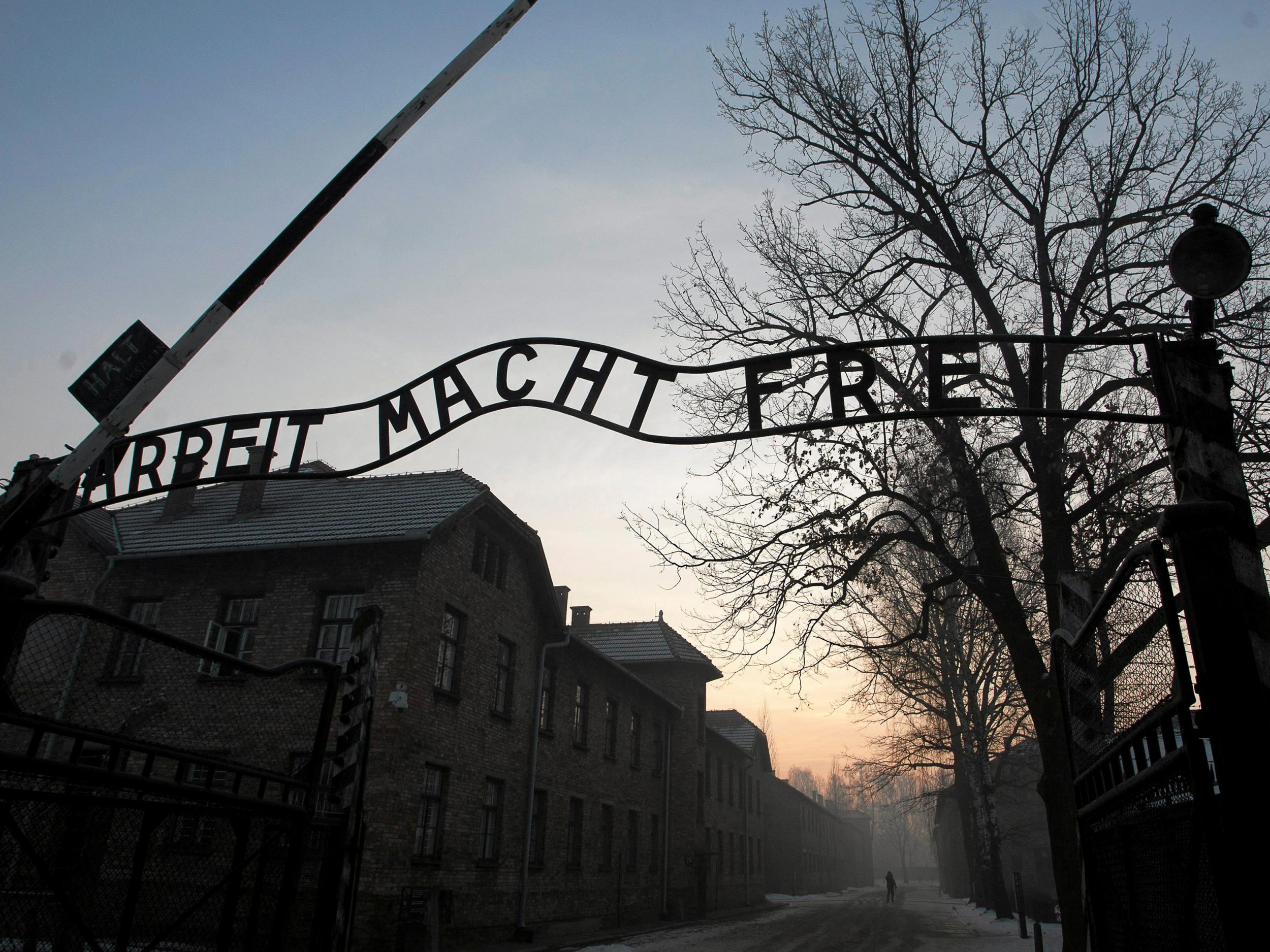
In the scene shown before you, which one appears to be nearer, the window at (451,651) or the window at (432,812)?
the window at (432,812)

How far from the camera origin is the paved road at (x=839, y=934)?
754 inches

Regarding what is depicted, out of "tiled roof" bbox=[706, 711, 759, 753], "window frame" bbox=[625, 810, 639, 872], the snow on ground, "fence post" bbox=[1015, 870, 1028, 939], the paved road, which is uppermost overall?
"tiled roof" bbox=[706, 711, 759, 753]

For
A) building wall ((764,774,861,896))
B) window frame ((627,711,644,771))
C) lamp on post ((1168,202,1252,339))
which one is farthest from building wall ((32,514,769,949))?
building wall ((764,774,861,896))

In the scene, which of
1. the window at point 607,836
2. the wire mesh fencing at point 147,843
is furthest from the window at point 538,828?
the wire mesh fencing at point 147,843

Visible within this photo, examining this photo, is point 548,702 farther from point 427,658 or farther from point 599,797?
point 427,658

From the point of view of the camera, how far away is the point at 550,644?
2106 cm

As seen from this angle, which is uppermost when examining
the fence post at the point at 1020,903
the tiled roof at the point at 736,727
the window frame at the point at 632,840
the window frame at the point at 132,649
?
the tiled roof at the point at 736,727

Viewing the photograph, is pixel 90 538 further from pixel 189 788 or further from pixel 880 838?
pixel 880 838

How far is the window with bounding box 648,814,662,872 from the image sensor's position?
2786 cm

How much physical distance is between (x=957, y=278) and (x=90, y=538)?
18260mm

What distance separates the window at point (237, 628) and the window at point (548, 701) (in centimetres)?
678

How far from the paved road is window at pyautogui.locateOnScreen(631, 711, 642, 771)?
16.0 ft

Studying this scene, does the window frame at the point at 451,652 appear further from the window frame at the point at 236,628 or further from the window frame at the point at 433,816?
the window frame at the point at 236,628

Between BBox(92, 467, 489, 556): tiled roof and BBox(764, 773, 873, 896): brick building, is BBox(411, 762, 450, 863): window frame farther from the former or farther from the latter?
BBox(764, 773, 873, 896): brick building
